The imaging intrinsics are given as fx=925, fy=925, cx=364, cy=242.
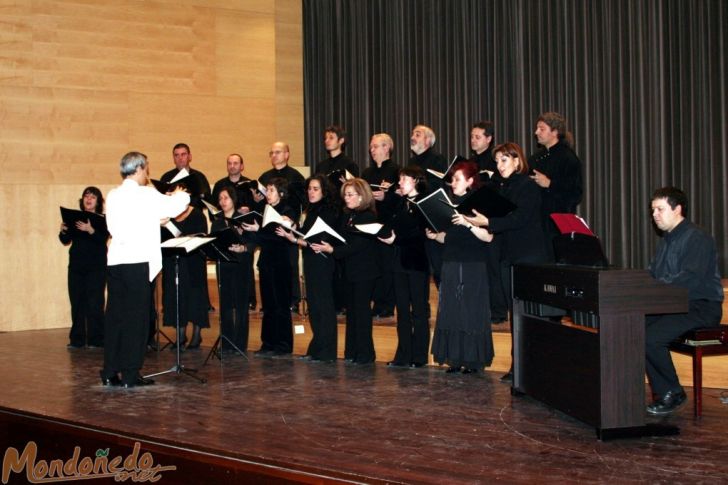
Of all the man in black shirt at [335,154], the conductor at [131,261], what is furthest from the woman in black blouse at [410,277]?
the conductor at [131,261]

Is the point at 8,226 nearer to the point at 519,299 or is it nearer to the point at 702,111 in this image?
the point at 519,299

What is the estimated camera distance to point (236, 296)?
731 cm

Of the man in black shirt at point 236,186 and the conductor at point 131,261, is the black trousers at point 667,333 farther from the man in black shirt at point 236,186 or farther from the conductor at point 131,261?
the man in black shirt at point 236,186

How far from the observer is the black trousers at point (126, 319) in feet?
19.7

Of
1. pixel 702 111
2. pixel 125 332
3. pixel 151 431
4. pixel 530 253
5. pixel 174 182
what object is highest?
pixel 702 111

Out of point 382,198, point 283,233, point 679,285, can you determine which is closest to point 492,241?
point 382,198

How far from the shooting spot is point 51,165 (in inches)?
371

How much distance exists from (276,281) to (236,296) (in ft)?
1.18

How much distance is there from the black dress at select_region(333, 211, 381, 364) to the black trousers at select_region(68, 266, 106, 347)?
2.54 m

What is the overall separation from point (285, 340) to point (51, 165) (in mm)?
3676

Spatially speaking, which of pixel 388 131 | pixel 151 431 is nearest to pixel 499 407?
pixel 151 431

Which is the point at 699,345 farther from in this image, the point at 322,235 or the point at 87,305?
the point at 87,305

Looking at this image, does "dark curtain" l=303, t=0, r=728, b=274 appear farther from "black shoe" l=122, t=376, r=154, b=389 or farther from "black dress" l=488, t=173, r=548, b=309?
"black shoe" l=122, t=376, r=154, b=389

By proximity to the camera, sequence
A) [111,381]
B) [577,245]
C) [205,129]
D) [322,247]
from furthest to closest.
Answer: [205,129], [322,247], [111,381], [577,245]
